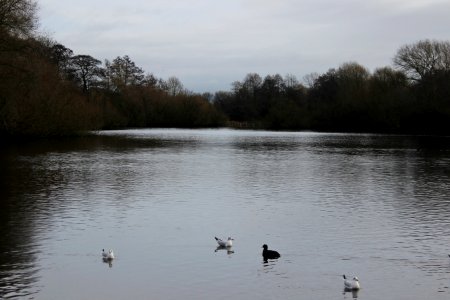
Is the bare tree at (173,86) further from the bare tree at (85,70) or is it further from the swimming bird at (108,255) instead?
the swimming bird at (108,255)

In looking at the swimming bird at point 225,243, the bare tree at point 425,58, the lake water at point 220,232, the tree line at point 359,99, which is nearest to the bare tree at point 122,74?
the tree line at point 359,99

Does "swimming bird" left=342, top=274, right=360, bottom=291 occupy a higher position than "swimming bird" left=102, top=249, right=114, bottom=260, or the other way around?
"swimming bird" left=102, top=249, right=114, bottom=260

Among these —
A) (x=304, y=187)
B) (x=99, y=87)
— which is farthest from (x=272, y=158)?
(x=99, y=87)

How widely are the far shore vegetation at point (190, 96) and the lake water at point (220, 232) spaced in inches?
699

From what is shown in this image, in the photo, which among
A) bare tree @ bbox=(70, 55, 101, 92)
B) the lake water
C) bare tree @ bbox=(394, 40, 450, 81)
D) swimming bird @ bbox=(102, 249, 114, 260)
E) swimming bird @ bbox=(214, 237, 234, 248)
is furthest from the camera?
bare tree @ bbox=(70, 55, 101, 92)

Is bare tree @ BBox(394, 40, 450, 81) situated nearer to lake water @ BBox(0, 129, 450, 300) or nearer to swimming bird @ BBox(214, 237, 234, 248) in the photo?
lake water @ BBox(0, 129, 450, 300)

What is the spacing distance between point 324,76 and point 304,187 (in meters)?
112

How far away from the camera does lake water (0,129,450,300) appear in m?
12.9

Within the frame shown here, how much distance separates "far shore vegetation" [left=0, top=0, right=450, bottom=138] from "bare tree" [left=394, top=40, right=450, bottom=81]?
156 mm

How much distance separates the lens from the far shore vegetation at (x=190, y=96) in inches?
1969

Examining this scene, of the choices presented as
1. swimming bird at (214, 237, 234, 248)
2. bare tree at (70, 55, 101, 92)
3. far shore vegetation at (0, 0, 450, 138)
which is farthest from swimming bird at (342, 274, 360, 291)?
bare tree at (70, 55, 101, 92)

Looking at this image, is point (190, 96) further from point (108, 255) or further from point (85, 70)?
point (108, 255)

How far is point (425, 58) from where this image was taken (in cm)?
8750

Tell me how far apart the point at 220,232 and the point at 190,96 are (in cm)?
11627
